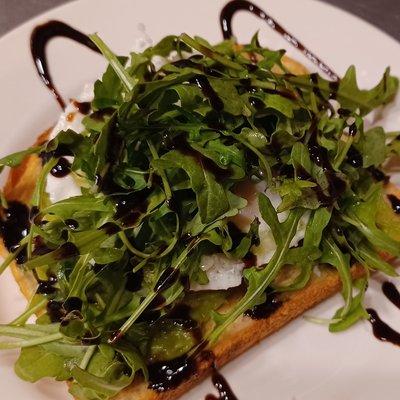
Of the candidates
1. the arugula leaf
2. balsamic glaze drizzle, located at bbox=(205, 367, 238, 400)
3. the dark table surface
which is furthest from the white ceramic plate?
the dark table surface

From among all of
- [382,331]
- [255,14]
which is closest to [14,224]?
[382,331]

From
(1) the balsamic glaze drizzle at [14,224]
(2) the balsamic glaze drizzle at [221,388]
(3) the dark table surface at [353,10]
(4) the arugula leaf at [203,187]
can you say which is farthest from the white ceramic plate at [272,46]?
(3) the dark table surface at [353,10]

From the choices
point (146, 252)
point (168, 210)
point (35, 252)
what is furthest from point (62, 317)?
point (168, 210)

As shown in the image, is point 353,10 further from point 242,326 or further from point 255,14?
point 242,326

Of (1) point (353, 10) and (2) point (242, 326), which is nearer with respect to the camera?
(2) point (242, 326)

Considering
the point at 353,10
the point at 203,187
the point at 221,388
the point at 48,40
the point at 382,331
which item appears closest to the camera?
the point at 203,187

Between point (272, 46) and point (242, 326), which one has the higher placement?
point (272, 46)

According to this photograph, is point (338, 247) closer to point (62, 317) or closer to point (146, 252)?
point (146, 252)

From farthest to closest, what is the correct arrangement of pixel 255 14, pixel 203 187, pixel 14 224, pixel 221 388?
1. pixel 255 14
2. pixel 14 224
3. pixel 221 388
4. pixel 203 187
